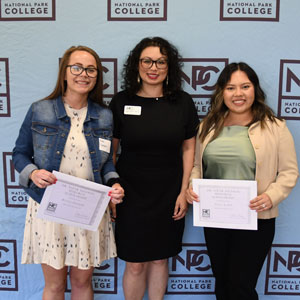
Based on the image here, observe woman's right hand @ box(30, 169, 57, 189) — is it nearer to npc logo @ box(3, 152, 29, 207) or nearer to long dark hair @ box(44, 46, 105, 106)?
long dark hair @ box(44, 46, 105, 106)

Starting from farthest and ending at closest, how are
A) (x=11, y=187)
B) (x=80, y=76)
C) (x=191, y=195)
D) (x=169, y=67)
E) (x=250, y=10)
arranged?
(x=11, y=187)
(x=250, y=10)
(x=169, y=67)
(x=191, y=195)
(x=80, y=76)

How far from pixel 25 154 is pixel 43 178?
0.22 m

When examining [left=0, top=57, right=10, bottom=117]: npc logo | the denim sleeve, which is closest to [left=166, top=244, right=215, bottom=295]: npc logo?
the denim sleeve

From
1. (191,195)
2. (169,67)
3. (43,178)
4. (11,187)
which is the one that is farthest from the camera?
(11,187)

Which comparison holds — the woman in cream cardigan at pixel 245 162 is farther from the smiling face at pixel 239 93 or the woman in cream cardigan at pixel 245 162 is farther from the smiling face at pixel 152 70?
the smiling face at pixel 152 70

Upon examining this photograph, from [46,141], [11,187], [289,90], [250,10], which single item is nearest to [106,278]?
[11,187]

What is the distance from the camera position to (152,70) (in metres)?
1.55

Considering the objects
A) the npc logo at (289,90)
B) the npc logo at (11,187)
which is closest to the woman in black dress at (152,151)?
the npc logo at (289,90)

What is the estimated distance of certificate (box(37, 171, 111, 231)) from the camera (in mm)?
1330

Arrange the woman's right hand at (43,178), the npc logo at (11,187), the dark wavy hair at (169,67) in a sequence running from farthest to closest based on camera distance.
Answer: the npc logo at (11,187) < the dark wavy hair at (169,67) < the woman's right hand at (43,178)

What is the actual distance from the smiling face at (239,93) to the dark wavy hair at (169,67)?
0.95ft

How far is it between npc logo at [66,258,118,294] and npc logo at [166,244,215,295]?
0.38 m

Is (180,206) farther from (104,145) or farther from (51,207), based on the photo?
(51,207)

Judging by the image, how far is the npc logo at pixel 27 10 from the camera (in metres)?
1.81
